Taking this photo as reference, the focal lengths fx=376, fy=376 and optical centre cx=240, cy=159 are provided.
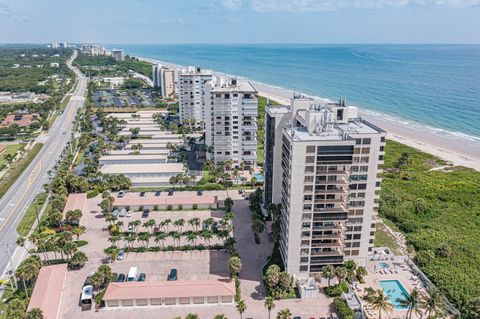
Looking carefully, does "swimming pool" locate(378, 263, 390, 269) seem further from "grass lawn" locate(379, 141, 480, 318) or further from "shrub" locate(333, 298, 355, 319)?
"shrub" locate(333, 298, 355, 319)

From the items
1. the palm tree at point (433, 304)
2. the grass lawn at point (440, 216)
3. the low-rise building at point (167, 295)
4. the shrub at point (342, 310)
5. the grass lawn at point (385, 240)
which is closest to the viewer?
the palm tree at point (433, 304)

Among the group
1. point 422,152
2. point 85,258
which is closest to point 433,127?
point 422,152

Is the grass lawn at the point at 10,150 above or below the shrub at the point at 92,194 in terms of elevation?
above

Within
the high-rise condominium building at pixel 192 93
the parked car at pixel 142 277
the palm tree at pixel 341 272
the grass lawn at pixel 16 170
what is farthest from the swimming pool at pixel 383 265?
the high-rise condominium building at pixel 192 93

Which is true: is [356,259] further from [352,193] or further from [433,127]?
[433,127]

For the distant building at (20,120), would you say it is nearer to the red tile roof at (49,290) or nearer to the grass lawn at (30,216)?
the grass lawn at (30,216)

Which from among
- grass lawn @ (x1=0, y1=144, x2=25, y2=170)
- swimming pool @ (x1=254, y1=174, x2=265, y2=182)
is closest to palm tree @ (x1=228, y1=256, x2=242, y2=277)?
swimming pool @ (x1=254, y1=174, x2=265, y2=182)

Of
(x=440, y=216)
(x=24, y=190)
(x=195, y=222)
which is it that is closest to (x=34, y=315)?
(x=195, y=222)
